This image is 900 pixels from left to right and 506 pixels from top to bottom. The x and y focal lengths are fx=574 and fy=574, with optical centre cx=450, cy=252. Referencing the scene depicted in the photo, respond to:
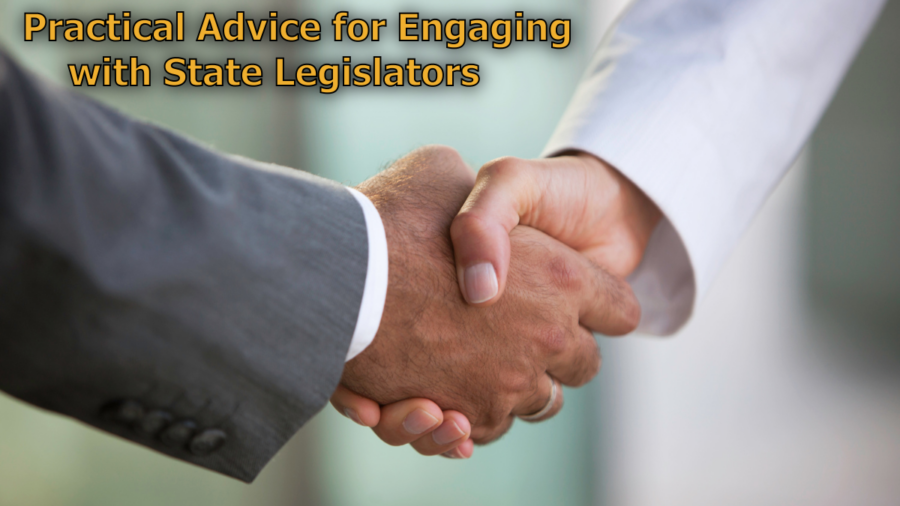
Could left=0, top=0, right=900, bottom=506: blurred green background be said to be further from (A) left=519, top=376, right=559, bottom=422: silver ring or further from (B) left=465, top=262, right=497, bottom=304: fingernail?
(B) left=465, top=262, right=497, bottom=304: fingernail

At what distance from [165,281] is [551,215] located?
58 cm

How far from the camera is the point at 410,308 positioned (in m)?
0.69

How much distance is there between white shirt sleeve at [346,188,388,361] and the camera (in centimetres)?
61

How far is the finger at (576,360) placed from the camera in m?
0.84

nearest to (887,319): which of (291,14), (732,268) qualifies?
(732,268)

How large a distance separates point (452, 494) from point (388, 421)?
127 cm

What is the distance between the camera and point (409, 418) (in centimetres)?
74

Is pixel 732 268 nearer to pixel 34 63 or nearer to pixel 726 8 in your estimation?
pixel 726 8

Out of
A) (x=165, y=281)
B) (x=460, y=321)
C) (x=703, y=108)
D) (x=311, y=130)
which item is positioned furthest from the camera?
(x=311, y=130)

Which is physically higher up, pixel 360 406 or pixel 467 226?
pixel 467 226

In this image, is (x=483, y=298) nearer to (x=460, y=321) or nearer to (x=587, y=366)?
(x=460, y=321)

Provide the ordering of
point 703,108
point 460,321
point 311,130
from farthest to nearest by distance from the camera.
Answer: point 311,130 < point 703,108 < point 460,321

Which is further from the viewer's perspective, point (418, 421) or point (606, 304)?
point (606, 304)

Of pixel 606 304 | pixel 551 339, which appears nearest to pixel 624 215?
pixel 606 304
